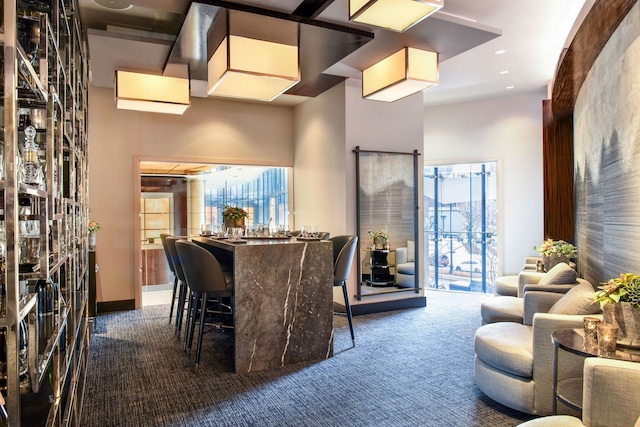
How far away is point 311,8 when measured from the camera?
12.3 ft

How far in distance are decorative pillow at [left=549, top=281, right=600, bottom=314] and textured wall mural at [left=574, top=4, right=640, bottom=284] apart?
291 mm

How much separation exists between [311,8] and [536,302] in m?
2.97

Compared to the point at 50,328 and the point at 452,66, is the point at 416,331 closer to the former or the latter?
the point at 452,66

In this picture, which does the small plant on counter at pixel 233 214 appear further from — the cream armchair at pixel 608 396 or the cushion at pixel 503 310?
the cream armchair at pixel 608 396

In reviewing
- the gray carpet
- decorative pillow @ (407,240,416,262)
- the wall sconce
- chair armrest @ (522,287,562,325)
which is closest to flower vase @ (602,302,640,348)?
the gray carpet

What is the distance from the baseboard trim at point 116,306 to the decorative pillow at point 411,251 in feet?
12.4

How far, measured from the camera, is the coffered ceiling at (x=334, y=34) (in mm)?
3672

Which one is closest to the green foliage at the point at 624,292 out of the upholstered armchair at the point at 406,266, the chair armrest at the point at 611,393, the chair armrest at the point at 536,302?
the chair armrest at the point at 611,393

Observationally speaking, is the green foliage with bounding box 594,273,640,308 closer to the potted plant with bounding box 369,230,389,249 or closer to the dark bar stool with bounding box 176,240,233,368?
the dark bar stool with bounding box 176,240,233,368

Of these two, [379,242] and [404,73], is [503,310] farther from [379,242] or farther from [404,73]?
[404,73]

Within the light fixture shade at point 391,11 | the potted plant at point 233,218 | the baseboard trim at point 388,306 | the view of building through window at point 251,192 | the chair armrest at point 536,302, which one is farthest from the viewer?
the view of building through window at point 251,192

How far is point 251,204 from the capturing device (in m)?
7.74

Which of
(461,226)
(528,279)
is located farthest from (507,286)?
(461,226)

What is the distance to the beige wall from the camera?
19.7ft
